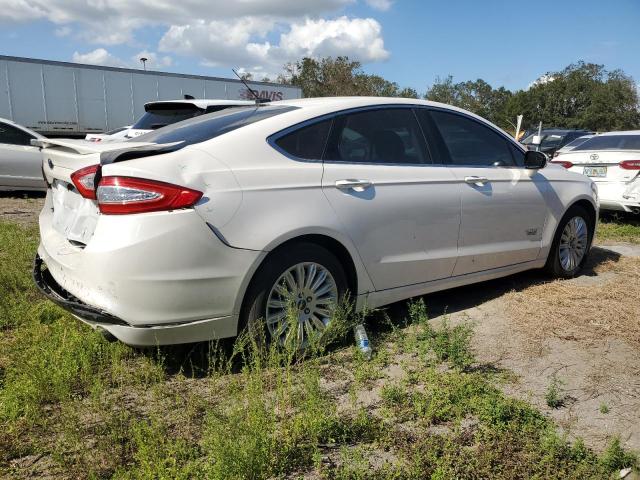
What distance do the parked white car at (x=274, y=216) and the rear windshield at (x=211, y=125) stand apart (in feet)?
0.08

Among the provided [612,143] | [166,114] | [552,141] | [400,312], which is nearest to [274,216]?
[400,312]

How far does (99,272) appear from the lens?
2924mm

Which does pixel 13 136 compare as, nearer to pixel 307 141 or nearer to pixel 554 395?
pixel 307 141

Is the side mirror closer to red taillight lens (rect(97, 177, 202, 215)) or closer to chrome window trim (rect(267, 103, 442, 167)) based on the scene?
chrome window trim (rect(267, 103, 442, 167))

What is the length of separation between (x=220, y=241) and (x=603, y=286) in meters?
3.93

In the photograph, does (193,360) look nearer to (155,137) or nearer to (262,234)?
(262,234)

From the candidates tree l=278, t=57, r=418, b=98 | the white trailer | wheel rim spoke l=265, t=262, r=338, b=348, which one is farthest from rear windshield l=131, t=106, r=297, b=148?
tree l=278, t=57, r=418, b=98

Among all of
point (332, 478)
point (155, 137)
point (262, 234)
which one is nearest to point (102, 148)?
point (155, 137)

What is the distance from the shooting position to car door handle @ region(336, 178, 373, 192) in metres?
3.61

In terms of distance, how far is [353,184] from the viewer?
3.67m

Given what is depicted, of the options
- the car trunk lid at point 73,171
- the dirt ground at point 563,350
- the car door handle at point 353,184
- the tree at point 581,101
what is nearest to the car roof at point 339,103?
the car door handle at point 353,184

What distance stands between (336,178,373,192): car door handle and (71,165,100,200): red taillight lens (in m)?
1.45

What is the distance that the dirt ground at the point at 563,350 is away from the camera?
9.66 ft

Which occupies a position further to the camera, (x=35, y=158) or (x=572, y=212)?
(x=35, y=158)
